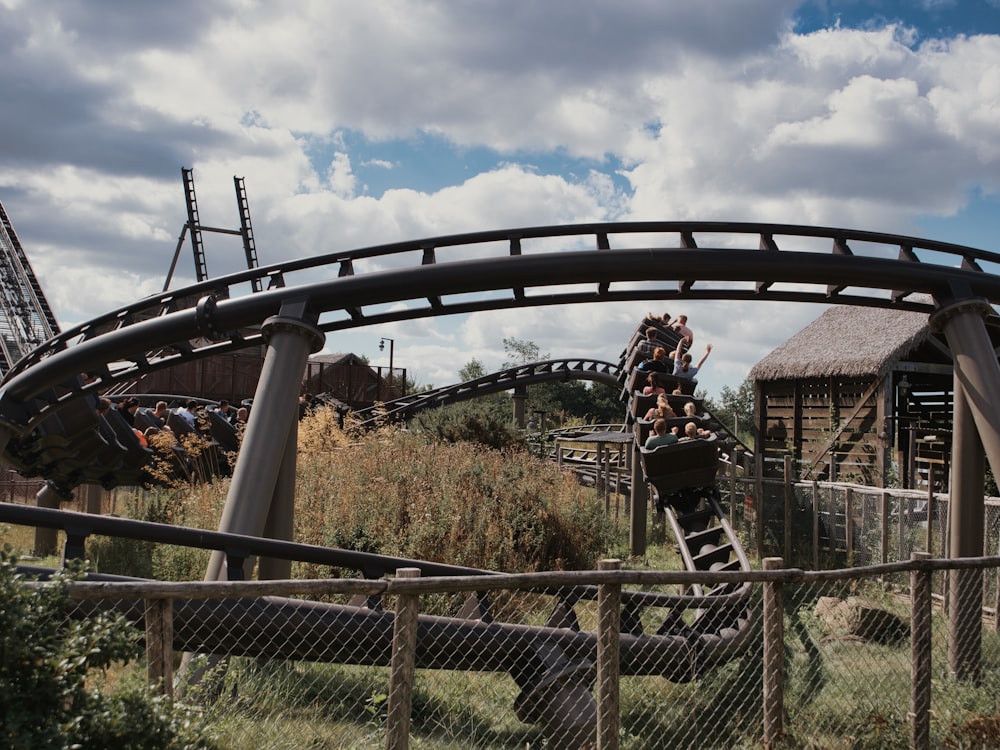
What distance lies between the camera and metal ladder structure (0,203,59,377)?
21781mm

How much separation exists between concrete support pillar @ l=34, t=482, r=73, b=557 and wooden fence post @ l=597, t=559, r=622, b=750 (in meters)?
10.6

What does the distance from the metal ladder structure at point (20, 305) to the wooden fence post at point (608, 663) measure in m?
21.5

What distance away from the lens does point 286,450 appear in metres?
6.85

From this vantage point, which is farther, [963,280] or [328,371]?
[328,371]

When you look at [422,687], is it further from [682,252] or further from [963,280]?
[963,280]

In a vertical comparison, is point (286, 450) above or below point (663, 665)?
above

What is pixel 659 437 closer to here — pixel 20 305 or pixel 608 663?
pixel 608 663

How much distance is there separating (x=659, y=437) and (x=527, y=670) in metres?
4.65

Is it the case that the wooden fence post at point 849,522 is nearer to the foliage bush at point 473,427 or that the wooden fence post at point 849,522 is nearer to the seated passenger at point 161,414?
the foliage bush at point 473,427

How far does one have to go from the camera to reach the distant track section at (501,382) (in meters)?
22.5

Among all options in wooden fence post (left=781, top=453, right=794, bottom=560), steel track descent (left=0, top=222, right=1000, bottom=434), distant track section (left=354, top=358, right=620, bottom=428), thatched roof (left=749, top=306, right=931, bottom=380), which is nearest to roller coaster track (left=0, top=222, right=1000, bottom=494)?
steel track descent (left=0, top=222, right=1000, bottom=434)

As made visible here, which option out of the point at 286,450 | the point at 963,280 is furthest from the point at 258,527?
the point at 963,280

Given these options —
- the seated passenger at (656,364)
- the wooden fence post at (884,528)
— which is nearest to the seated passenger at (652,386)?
the seated passenger at (656,364)

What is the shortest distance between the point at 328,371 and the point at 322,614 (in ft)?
82.5
